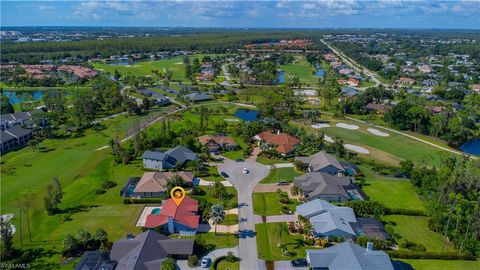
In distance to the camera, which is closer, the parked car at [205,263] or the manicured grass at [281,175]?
the parked car at [205,263]

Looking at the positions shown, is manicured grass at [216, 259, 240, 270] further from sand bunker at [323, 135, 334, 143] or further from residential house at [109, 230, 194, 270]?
sand bunker at [323, 135, 334, 143]

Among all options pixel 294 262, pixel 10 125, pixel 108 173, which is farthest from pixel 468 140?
pixel 10 125

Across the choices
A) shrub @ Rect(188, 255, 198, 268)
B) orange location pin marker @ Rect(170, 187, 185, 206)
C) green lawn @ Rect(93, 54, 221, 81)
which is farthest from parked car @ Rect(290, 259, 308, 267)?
green lawn @ Rect(93, 54, 221, 81)

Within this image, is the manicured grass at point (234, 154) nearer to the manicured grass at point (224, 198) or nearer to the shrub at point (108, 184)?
the manicured grass at point (224, 198)

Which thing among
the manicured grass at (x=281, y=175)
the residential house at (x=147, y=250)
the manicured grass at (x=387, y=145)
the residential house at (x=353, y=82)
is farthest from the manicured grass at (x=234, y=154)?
the residential house at (x=353, y=82)

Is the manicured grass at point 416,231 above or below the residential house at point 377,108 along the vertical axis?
below

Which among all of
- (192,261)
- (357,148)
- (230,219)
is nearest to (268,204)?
(230,219)
